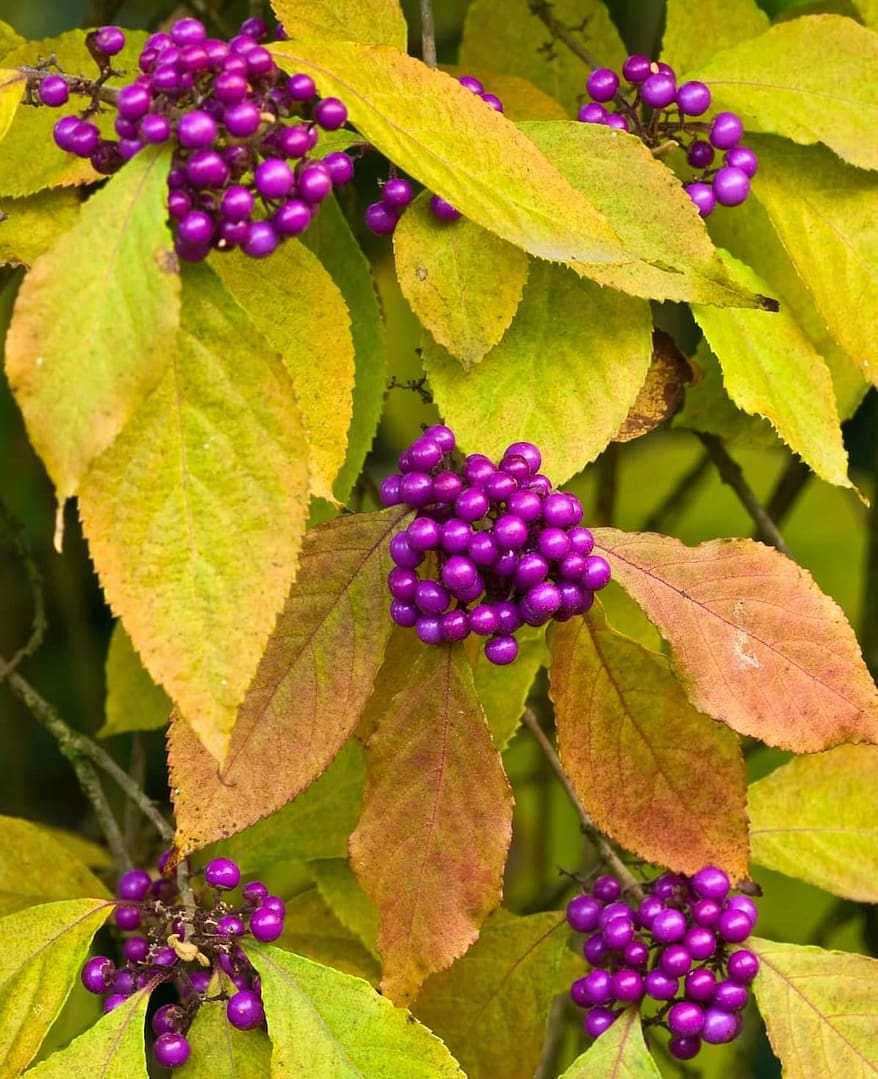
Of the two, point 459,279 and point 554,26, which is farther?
point 554,26

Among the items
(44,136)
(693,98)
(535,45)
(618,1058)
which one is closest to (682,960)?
(618,1058)

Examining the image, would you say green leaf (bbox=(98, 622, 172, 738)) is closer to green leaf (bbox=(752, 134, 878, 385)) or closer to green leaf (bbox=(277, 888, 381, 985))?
green leaf (bbox=(277, 888, 381, 985))

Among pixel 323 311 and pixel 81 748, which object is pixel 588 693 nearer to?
pixel 323 311

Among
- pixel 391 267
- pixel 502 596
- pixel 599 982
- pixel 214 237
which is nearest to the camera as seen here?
pixel 214 237

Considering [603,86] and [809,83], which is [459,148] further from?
[809,83]

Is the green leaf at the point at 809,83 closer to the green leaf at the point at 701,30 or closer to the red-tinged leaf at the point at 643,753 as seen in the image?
the green leaf at the point at 701,30

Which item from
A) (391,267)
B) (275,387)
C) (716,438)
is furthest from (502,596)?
(391,267)
